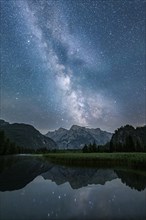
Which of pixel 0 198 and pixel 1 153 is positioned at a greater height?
pixel 1 153

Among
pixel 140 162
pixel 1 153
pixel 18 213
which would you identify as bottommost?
pixel 18 213

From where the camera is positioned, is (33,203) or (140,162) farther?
(140,162)

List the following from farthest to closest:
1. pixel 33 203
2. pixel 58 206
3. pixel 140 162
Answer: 1. pixel 140 162
2. pixel 33 203
3. pixel 58 206

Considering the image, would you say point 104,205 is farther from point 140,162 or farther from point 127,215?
point 140,162

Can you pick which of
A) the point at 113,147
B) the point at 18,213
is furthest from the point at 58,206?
the point at 113,147

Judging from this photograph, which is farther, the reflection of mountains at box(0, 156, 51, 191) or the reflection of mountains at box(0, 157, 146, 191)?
the reflection of mountains at box(0, 157, 146, 191)

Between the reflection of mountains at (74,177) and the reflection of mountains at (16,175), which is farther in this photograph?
the reflection of mountains at (74,177)

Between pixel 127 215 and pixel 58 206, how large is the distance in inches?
177

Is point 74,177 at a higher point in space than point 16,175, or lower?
higher

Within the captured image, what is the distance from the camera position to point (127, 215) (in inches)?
512

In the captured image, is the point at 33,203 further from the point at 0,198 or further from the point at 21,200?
the point at 0,198

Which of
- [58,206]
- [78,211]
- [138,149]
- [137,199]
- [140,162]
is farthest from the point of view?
[138,149]

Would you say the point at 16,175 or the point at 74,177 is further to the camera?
the point at 16,175

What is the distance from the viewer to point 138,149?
11038 cm
